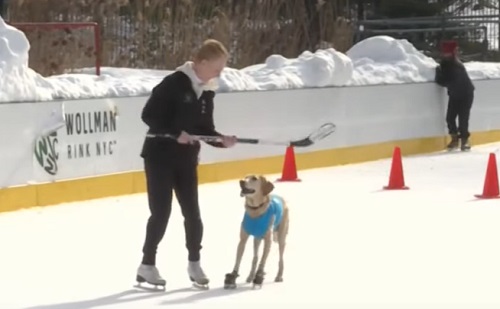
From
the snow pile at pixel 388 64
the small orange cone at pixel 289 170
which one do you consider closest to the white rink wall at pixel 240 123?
the snow pile at pixel 388 64

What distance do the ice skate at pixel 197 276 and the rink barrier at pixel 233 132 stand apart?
4868 mm

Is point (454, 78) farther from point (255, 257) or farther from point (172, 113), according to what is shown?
point (172, 113)

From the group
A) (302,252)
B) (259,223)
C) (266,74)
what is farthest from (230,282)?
(266,74)

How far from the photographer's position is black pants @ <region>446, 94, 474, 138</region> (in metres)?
21.7

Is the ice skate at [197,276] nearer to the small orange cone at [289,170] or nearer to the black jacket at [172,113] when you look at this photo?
the black jacket at [172,113]

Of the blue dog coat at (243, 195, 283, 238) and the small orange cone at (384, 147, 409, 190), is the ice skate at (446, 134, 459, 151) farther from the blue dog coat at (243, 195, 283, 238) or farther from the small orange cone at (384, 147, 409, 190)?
the blue dog coat at (243, 195, 283, 238)

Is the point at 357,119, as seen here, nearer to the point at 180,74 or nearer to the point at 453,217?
the point at 453,217

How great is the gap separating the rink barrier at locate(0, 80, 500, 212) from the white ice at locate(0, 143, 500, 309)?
1.18 ft

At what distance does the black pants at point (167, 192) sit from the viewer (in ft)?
30.2

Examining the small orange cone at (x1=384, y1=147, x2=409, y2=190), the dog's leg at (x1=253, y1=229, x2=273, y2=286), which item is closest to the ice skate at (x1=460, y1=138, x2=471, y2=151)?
the small orange cone at (x1=384, y1=147, x2=409, y2=190)

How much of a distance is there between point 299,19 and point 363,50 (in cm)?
376

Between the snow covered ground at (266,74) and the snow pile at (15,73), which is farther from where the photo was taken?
the snow covered ground at (266,74)

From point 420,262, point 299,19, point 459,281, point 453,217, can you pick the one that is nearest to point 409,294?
point 459,281

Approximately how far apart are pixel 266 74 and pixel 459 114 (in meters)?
3.69
